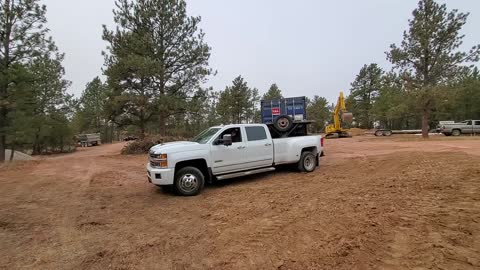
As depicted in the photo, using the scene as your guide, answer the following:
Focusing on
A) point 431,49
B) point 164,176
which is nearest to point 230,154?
point 164,176

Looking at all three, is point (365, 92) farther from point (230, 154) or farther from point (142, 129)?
point (230, 154)

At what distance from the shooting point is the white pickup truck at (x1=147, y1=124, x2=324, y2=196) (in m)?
8.08

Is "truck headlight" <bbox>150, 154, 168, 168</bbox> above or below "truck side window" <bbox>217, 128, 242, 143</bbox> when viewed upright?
below

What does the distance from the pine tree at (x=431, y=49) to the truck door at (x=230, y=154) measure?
2366 cm

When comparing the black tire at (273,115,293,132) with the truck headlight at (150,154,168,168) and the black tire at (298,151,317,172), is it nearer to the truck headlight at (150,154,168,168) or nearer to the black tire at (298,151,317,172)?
the black tire at (298,151,317,172)

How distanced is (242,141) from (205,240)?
475 centimetres

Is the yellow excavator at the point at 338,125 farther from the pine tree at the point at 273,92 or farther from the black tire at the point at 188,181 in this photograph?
the black tire at the point at 188,181

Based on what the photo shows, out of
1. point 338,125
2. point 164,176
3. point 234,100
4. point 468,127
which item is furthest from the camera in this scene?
point 234,100

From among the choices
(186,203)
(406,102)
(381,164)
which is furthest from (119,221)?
(406,102)

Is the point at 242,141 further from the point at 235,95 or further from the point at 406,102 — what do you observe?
the point at 235,95

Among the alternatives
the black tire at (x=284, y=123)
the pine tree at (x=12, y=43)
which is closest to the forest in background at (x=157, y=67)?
the pine tree at (x=12, y=43)

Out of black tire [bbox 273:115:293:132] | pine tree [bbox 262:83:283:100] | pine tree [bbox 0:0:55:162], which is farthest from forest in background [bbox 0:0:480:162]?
pine tree [bbox 262:83:283:100]

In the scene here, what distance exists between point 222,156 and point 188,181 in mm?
1226

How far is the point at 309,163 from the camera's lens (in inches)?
439
